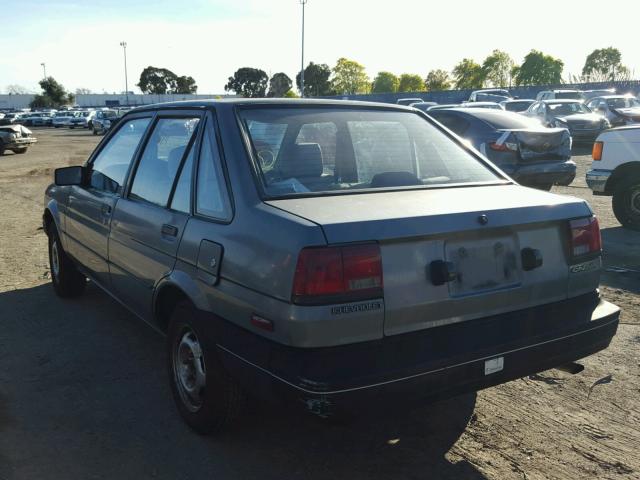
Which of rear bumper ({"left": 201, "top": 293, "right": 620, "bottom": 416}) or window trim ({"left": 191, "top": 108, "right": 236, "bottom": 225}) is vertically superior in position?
window trim ({"left": 191, "top": 108, "right": 236, "bottom": 225})

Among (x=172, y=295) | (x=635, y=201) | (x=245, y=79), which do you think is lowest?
(x=635, y=201)

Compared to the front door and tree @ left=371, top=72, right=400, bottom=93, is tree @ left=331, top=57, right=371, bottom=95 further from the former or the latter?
the front door

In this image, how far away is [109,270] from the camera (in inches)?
168

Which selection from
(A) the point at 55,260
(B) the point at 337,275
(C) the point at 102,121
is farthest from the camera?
(C) the point at 102,121

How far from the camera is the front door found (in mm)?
4219

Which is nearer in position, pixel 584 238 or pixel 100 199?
pixel 584 238

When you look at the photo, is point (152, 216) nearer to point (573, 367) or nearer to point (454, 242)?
point (454, 242)

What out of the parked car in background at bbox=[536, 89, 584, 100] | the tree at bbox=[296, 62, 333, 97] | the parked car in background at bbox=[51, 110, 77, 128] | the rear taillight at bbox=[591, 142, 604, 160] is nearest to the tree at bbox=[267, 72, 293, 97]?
the rear taillight at bbox=[591, 142, 604, 160]

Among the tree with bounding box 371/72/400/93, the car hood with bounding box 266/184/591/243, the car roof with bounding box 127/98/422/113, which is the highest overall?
the tree with bounding box 371/72/400/93

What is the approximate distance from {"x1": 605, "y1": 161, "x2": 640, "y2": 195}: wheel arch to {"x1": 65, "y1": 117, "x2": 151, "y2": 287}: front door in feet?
22.1

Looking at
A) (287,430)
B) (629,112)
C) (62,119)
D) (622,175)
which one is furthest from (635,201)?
(62,119)

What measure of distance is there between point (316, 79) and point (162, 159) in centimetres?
10144

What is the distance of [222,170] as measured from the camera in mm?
3002

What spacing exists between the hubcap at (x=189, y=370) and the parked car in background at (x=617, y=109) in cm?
2124
